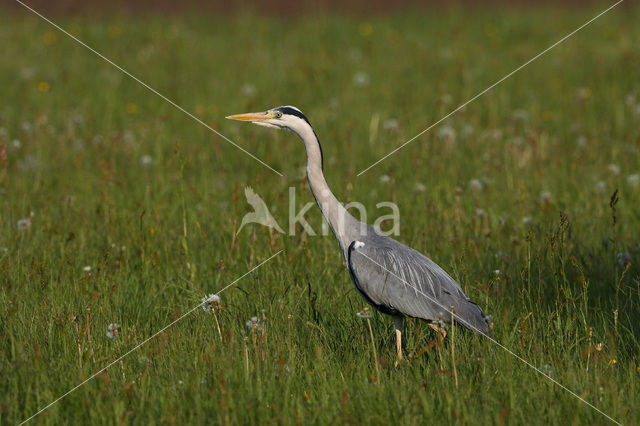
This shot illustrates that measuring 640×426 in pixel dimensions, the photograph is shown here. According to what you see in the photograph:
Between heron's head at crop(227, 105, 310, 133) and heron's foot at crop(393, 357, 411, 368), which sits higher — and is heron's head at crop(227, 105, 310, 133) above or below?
above

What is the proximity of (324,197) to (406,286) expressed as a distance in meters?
0.77

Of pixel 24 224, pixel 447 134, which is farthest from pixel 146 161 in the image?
pixel 447 134

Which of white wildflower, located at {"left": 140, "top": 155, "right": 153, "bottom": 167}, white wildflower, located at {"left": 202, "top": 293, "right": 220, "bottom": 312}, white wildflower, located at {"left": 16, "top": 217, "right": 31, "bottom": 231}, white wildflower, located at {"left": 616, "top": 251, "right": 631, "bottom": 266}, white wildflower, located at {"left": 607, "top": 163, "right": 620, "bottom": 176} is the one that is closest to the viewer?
white wildflower, located at {"left": 202, "top": 293, "right": 220, "bottom": 312}

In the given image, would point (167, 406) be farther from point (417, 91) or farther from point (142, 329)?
point (417, 91)

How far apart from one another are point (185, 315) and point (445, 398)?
1.70m

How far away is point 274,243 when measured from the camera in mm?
5527

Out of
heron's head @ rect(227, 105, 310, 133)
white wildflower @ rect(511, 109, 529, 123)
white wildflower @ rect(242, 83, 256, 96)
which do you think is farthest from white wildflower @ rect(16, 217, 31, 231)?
white wildflower @ rect(511, 109, 529, 123)

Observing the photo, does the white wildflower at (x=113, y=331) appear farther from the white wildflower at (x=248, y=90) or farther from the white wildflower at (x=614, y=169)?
the white wildflower at (x=248, y=90)

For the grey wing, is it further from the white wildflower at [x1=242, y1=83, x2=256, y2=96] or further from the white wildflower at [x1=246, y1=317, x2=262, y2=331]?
the white wildflower at [x1=242, y1=83, x2=256, y2=96]

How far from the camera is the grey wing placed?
175 inches

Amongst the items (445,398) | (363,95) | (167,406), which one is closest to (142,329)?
(167,406)

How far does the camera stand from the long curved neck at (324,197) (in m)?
4.77

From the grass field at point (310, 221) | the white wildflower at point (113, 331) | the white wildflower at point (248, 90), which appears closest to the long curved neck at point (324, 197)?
the grass field at point (310, 221)

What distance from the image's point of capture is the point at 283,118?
4930 mm
